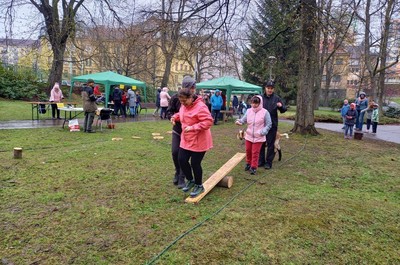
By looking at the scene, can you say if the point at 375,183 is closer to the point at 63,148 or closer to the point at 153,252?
the point at 153,252

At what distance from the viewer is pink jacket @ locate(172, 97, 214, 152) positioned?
171 inches

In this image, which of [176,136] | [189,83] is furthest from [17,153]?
[189,83]

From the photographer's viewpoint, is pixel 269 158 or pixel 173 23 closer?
pixel 269 158

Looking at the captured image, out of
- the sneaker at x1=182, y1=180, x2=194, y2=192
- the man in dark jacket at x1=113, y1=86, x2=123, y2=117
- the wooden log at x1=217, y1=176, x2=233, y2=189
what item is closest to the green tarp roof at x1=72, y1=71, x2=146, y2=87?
the man in dark jacket at x1=113, y1=86, x2=123, y2=117

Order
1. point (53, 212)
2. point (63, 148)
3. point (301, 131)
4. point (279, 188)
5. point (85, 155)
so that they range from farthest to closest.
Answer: point (301, 131)
point (63, 148)
point (85, 155)
point (279, 188)
point (53, 212)

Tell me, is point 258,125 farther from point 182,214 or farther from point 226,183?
point 182,214

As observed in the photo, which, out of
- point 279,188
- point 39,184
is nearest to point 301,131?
point 279,188

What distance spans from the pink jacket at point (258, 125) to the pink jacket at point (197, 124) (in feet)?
5.77

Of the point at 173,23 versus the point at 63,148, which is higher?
the point at 173,23

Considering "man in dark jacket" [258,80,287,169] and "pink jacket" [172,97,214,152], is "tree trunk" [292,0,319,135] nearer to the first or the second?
"man in dark jacket" [258,80,287,169]

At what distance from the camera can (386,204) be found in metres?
4.83

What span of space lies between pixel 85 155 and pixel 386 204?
6.00 metres

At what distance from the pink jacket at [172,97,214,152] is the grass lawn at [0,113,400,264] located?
0.82m

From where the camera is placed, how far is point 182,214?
4.09 metres
